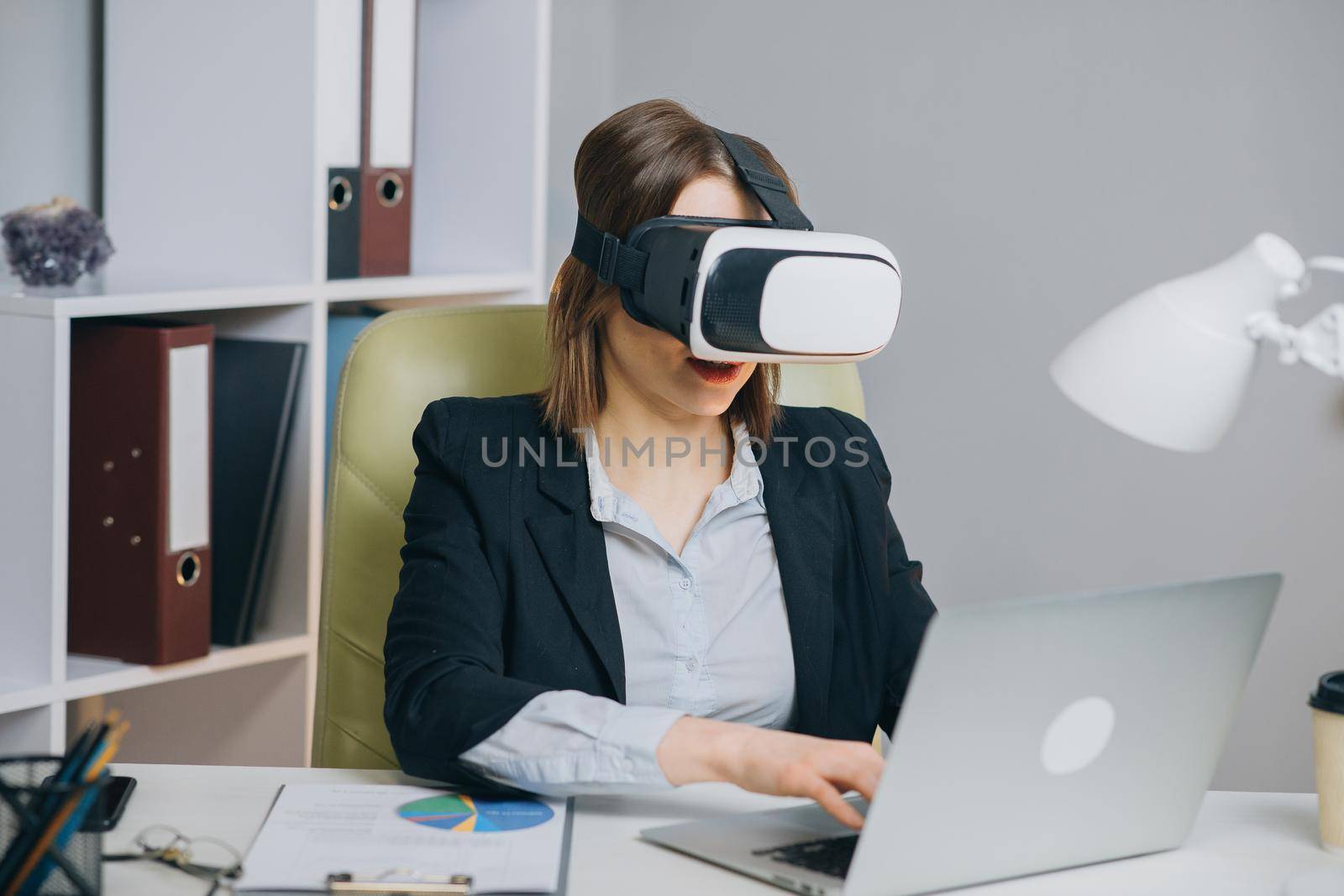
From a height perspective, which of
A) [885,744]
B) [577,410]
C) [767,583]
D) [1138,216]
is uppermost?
[1138,216]

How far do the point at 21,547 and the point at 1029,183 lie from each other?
143cm

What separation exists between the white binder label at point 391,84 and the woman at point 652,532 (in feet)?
1.80

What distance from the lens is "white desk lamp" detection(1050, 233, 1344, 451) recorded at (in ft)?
2.46

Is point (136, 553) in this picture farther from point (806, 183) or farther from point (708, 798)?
point (806, 183)

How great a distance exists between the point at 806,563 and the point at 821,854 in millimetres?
454

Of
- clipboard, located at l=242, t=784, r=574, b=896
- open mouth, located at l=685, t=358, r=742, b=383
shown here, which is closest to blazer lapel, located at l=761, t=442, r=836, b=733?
open mouth, located at l=685, t=358, r=742, b=383

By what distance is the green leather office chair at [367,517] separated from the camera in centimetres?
134

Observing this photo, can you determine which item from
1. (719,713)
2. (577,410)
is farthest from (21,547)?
(719,713)

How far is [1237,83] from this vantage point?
189 centimetres

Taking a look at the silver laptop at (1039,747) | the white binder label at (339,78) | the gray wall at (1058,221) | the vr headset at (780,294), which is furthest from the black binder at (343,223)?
the silver laptop at (1039,747)

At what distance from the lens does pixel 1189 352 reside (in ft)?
2.49

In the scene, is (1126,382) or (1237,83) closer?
(1126,382)

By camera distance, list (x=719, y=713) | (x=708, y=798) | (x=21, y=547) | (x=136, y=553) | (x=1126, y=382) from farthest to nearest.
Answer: (x=136, y=553), (x=21, y=547), (x=719, y=713), (x=708, y=798), (x=1126, y=382)

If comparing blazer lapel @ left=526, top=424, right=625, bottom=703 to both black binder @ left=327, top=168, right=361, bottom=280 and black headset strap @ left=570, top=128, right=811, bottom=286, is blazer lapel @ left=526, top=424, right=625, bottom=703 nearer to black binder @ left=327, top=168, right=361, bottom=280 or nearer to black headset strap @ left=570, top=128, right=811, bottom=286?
black headset strap @ left=570, top=128, right=811, bottom=286
